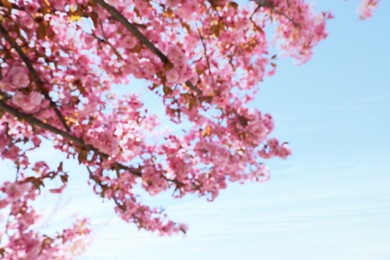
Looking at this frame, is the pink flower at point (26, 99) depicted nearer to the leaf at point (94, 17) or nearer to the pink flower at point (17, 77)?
the pink flower at point (17, 77)

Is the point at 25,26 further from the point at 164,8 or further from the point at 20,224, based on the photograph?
the point at 20,224

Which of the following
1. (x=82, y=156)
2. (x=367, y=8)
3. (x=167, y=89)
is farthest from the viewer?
(x=82, y=156)

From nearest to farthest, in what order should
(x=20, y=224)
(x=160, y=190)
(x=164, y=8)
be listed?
(x=164, y=8)
(x=20, y=224)
(x=160, y=190)

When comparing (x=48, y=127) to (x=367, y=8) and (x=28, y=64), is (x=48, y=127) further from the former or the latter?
(x=367, y=8)

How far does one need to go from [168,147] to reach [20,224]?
103 inches

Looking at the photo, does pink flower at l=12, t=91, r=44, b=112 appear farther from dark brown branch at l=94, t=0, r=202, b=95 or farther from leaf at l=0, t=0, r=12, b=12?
dark brown branch at l=94, t=0, r=202, b=95

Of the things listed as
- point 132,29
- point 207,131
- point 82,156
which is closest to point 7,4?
point 132,29

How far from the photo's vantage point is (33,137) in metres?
8.03

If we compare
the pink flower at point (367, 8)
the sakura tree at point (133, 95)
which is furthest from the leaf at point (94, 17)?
the pink flower at point (367, 8)

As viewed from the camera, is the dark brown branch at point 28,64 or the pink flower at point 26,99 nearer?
the pink flower at point 26,99

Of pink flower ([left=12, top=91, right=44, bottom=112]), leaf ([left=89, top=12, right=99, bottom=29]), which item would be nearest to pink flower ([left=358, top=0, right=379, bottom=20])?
leaf ([left=89, top=12, right=99, bottom=29])

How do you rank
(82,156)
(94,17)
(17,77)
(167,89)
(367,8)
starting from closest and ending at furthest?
(367,8) → (17,77) → (94,17) → (167,89) → (82,156)

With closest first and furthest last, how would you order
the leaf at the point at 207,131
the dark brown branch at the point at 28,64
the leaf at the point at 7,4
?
1. the leaf at the point at 7,4
2. the dark brown branch at the point at 28,64
3. the leaf at the point at 207,131

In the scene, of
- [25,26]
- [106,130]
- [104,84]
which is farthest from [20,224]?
[25,26]
